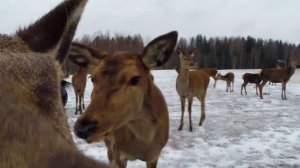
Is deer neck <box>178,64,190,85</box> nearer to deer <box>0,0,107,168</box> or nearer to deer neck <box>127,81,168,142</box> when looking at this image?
deer neck <box>127,81,168,142</box>

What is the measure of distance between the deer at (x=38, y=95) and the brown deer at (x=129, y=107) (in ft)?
5.49

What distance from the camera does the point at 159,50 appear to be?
5.18 m

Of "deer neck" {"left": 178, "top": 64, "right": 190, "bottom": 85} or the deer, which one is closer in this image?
the deer

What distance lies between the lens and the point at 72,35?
231 centimetres

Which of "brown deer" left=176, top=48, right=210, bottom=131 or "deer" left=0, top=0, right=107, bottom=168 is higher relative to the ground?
"deer" left=0, top=0, right=107, bottom=168

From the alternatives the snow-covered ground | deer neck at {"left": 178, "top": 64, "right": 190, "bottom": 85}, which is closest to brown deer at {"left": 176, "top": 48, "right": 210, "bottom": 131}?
deer neck at {"left": 178, "top": 64, "right": 190, "bottom": 85}

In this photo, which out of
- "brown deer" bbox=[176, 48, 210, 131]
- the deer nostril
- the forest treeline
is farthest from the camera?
the forest treeline

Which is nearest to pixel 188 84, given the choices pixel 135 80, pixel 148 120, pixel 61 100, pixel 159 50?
pixel 159 50

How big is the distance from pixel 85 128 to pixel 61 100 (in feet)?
6.52

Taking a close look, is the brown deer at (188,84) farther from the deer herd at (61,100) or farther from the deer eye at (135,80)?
the deer eye at (135,80)

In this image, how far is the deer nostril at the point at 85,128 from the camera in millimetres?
3785

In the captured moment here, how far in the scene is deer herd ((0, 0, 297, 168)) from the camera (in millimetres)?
955

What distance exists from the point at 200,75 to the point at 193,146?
4.14m

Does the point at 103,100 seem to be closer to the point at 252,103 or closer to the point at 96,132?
Answer: the point at 96,132
